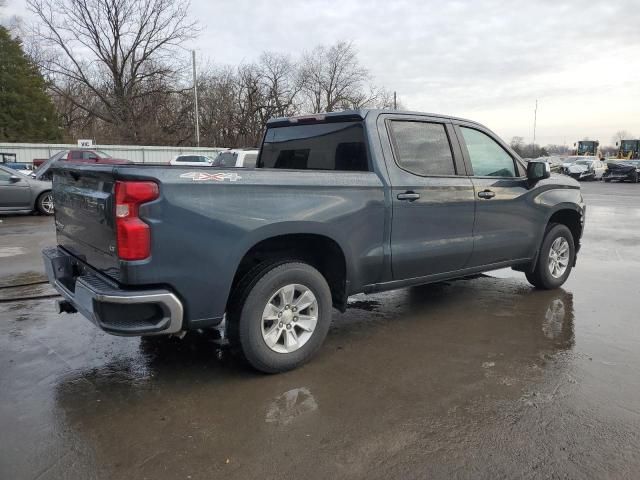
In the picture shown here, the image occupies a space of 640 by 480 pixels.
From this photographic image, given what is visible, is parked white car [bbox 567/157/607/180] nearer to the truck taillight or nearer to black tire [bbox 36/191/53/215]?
black tire [bbox 36/191/53/215]

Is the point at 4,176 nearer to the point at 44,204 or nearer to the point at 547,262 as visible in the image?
the point at 44,204

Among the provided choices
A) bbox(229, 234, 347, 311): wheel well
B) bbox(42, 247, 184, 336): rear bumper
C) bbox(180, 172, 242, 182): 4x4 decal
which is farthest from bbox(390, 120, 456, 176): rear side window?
bbox(42, 247, 184, 336): rear bumper

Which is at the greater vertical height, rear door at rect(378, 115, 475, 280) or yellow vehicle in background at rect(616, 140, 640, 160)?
yellow vehicle in background at rect(616, 140, 640, 160)

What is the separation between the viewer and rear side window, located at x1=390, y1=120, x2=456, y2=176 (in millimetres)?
4543

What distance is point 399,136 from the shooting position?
14.9 feet

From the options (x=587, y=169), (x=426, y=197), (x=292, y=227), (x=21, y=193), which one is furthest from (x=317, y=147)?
(x=587, y=169)

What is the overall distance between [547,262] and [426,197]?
2.43 m

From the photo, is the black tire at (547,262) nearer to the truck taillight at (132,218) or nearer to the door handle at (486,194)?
the door handle at (486,194)

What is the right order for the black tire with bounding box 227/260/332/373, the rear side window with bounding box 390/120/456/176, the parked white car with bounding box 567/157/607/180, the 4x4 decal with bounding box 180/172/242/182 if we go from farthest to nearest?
the parked white car with bounding box 567/157/607/180 < the rear side window with bounding box 390/120/456/176 < the black tire with bounding box 227/260/332/373 < the 4x4 decal with bounding box 180/172/242/182

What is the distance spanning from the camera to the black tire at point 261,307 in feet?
11.8

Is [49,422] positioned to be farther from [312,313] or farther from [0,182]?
[0,182]

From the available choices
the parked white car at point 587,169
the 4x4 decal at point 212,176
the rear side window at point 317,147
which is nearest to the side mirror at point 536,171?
the rear side window at point 317,147

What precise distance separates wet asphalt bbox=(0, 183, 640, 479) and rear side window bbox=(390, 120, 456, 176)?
4.96ft

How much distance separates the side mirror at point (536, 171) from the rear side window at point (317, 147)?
2265mm
